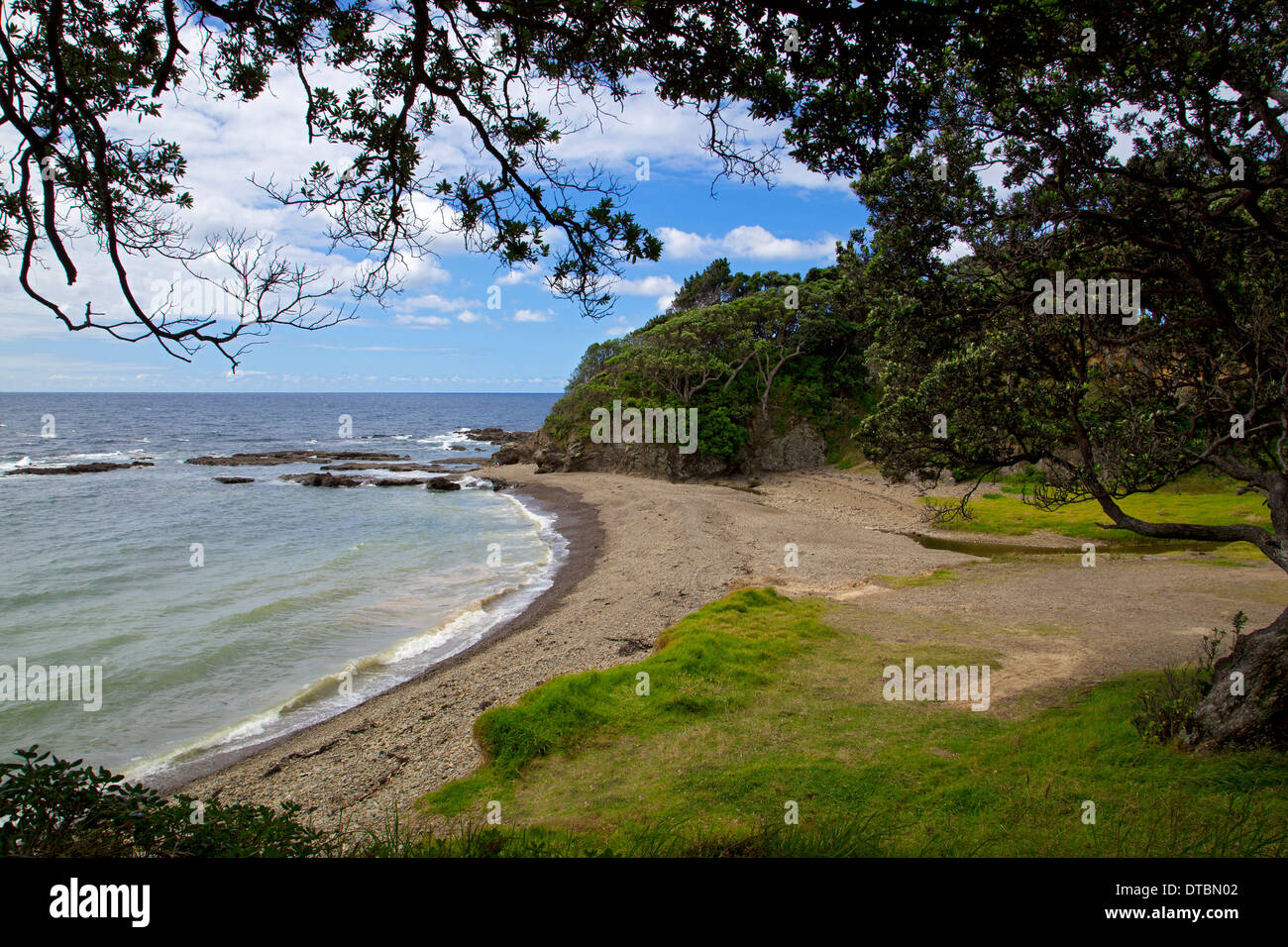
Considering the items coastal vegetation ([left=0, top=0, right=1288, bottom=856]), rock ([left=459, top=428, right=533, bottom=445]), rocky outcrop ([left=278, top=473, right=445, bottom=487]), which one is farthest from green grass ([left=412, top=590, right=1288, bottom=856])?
rock ([left=459, top=428, right=533, bottom=445])

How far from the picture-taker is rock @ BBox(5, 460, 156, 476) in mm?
50375

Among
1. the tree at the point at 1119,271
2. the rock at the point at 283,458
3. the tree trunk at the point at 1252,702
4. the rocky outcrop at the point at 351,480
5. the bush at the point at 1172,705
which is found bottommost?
the bush at the point at 1172,705

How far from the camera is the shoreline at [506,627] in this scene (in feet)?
38.1

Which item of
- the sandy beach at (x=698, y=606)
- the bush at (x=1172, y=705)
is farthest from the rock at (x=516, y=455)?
the bush at (x=1172, y=705)

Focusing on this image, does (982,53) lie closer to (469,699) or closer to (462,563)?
(469,699)

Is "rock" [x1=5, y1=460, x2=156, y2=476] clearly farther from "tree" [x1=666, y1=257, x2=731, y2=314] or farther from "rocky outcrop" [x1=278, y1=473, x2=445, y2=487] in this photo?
"tree" [x1=666, y1=257, x2=731, y2=314]

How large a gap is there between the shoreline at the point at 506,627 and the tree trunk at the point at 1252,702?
511 inches

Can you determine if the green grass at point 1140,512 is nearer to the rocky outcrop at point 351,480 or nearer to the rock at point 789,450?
the rock at point 789,450

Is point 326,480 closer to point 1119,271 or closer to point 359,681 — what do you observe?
point 359,681

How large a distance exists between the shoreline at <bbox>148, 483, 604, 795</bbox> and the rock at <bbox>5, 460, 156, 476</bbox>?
36602 millimetres
